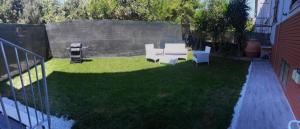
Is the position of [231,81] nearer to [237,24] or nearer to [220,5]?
[237,24]

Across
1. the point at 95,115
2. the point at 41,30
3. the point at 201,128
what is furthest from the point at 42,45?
the point at 201,128

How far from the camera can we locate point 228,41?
10.8 meters

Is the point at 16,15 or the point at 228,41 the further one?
the point at 16,15

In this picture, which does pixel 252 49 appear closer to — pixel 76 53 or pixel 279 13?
pixel 279 13

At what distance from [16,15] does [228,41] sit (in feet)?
66.6

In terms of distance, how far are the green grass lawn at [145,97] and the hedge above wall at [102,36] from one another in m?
2.63

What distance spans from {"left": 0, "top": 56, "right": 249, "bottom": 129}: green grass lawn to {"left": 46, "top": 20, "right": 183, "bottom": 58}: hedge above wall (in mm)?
2625

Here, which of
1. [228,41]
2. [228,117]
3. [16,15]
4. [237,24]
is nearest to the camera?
[228,117]

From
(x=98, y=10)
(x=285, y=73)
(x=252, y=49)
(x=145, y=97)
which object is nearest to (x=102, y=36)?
(x=98, y=10)

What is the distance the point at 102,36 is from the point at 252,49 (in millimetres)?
6273

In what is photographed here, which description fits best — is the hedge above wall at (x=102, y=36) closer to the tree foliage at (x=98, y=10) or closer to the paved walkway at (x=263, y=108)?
the tree foliage at (x=98, y=10)

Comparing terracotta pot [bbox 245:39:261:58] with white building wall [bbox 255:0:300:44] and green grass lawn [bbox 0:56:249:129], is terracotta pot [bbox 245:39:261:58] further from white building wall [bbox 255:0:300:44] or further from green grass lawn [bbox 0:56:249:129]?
green grass lawn [bbox 0:56:249:129]

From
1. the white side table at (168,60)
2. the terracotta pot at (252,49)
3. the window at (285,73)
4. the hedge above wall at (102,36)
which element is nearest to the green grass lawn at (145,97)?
the window at (285,73)

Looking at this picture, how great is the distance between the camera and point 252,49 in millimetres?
9617
